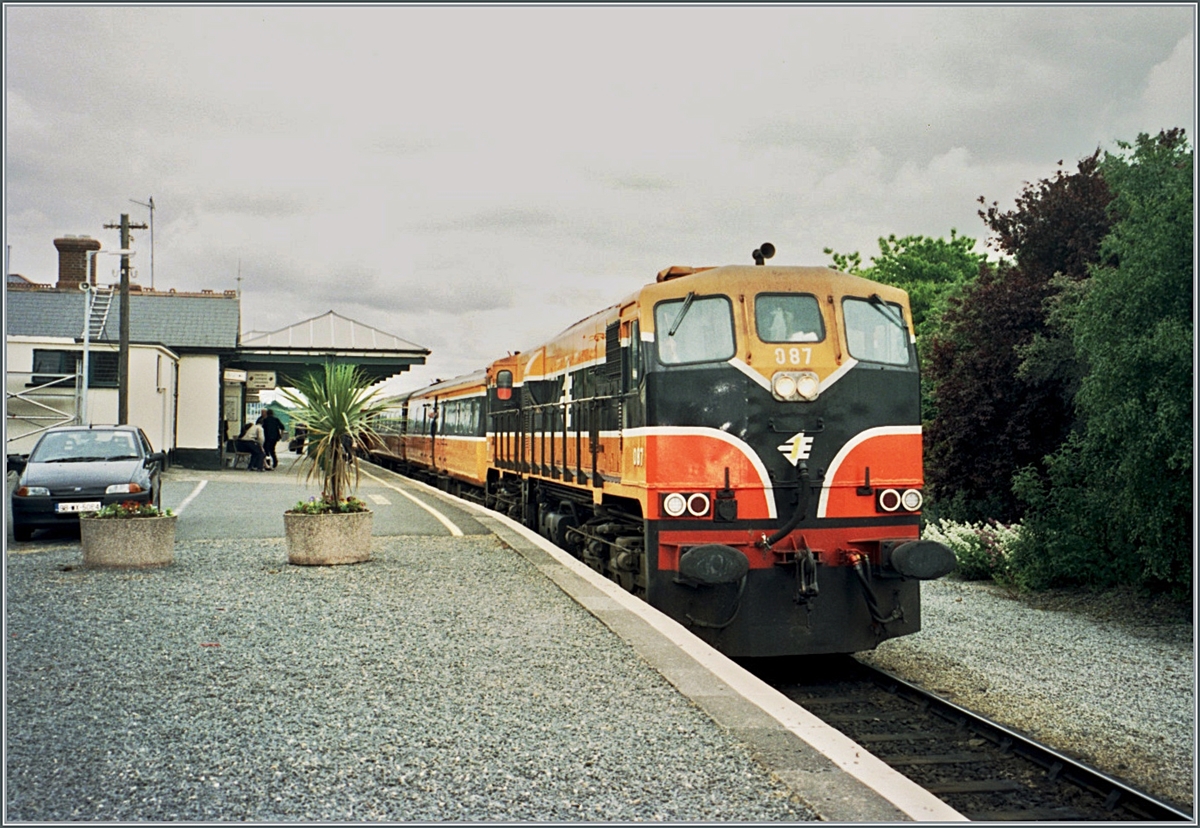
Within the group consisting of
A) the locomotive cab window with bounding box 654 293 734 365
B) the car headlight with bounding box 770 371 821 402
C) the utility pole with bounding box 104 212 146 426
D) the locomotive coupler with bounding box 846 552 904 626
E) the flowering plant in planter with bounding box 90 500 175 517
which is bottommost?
the locomotive coupler with bounding box 846 552 904 626

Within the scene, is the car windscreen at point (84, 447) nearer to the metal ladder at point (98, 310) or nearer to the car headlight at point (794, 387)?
the car headlight at point (794, 387)

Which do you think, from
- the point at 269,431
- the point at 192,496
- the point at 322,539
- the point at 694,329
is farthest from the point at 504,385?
the point at 269,431

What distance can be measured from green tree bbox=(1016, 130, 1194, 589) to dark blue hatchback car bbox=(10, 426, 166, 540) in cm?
1216

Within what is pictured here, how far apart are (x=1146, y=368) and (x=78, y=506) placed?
13.2 metres

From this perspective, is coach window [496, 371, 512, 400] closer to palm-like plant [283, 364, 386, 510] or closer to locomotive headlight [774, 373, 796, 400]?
palm-like plant [283, 364, 386, 510]

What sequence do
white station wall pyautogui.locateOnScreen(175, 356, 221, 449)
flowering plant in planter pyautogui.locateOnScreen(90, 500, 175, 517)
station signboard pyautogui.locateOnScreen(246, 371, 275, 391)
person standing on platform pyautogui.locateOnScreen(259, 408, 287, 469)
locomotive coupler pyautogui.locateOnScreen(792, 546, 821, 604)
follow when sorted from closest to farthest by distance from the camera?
locomotive coupler pyautogui.locateOnScreen(792, 546, 821, 604) → flowering plant in planter pyautogui.locateOnScreen(90, 500, 175, 517) → person standing on platform pyautogui.locateOnScreen(259, 408, 287, 469) → white station wall pyautogui.locateOnScreen(175, 356, 221, 449) → station signboard pyautogui.locateOnScreen(246, 371, 275, 391)

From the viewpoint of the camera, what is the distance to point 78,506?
1330 cm

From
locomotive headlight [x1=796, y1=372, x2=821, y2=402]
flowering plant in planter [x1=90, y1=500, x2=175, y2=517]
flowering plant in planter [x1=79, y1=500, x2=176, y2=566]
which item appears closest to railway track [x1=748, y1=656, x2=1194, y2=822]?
locomotive headlight [x1=796, y1=372, x2=821, y2=402]

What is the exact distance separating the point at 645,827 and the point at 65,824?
2.26 meters

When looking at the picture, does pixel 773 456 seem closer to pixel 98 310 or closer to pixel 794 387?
pixel 794 387

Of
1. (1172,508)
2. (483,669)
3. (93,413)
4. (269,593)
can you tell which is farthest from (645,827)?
(93,413)

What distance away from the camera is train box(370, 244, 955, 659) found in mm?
8031

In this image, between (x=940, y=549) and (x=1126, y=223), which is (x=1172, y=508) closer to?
(x=1126, y=223)

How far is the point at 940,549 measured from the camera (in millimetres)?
8016
